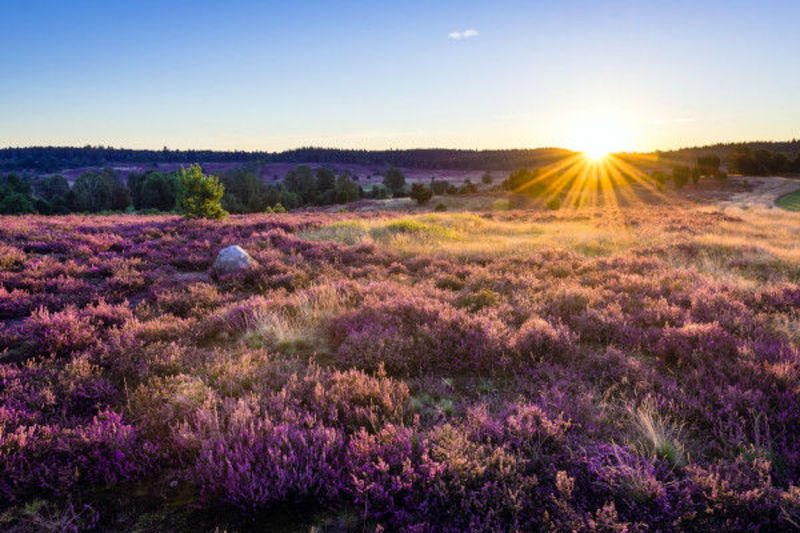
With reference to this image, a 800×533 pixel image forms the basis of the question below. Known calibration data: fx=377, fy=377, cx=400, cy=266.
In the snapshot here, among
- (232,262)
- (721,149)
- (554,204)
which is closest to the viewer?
(232,262)

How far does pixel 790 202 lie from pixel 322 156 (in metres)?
148

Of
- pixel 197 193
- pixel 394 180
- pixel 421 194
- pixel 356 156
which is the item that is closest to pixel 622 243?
pixel 197 193

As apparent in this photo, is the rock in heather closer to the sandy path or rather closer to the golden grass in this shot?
the golden grass

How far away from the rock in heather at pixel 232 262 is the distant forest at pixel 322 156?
455ft

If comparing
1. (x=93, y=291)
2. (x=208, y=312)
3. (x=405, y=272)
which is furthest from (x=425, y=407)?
(x=93, y=291)

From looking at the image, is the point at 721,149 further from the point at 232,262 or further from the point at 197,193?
the point at 232,262

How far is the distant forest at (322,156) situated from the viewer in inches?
5901

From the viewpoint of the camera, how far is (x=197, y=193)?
25547mm

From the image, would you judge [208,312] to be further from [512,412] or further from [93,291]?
[512,412]

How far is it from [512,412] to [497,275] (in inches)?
231

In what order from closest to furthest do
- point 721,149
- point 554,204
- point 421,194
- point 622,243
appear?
point 622,243 < point 554,204 < point 421,194 < point 721,149

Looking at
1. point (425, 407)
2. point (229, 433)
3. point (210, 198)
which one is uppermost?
point (210, 198)

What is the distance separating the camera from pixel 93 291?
8.07 m

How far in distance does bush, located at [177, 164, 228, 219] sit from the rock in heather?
17.1 metres
